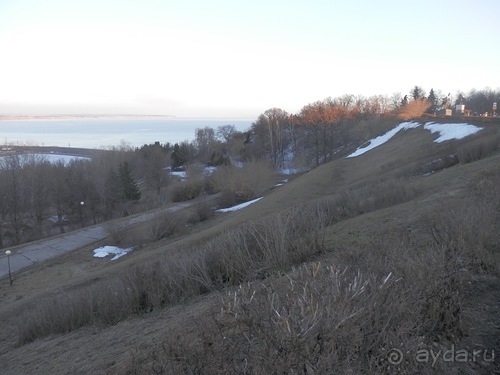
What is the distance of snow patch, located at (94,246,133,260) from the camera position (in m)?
30.1

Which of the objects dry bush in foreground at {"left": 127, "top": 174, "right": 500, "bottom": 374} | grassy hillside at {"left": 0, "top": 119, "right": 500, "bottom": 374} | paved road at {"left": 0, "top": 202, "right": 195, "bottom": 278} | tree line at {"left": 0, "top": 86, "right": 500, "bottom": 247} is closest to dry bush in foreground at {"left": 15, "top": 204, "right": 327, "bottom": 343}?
grassy hillside at {"left": 0, "top": 119, "right": 500, "bottom": 374}

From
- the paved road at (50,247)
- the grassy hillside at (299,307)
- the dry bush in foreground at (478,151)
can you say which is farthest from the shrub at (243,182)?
the grassy hillside at (299,307)

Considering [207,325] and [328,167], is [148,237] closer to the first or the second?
[328,167]

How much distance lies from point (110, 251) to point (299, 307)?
3107cm

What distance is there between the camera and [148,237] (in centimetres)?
3209

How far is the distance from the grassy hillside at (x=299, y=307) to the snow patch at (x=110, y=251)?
62.5 feet

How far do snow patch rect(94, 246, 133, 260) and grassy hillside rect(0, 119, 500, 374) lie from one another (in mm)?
19055

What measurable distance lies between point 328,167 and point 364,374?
4298 centimetres

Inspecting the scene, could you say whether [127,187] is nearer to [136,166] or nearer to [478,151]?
[136,166]

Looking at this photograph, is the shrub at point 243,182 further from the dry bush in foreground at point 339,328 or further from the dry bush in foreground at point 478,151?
the dry bush in foreground at point 339,328

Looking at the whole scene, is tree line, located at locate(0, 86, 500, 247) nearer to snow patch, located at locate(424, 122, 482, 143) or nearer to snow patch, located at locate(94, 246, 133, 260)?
snow patch, located at locate(94, 246, 133, 260)

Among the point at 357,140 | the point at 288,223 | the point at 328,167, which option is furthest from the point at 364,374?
the point at 357,140

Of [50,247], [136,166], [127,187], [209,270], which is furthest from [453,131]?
[136,166]

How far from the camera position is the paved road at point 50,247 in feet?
102
